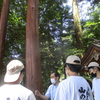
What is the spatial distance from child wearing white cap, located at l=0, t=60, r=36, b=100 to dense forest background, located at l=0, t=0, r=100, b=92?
716 centimetres

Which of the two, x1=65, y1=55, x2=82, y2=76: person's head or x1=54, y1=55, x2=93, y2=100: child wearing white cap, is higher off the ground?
x1=65, y1=55, x2=82, y2=76: person's head

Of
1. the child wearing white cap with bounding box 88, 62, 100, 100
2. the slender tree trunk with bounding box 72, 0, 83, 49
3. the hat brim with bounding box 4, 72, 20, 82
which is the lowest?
the child wearing white cap with bounding box 88, 62, 100, 100

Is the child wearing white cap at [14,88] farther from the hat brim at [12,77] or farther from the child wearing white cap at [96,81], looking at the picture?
the child wearing white cap at [96,81]

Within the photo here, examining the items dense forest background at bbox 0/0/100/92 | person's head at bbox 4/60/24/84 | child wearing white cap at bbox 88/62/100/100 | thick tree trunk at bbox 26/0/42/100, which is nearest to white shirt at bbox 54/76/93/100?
person's head at bbox 4/60/24/84

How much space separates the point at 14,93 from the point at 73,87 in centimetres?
79

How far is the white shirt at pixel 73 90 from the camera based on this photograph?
178 cm

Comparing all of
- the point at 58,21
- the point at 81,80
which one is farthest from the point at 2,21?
the point at 81,80

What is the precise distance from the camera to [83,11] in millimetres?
14203

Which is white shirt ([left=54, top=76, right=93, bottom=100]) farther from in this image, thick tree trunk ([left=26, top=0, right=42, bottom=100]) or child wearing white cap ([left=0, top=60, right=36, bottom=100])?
thick tree trunk ([left=26, top=0, right=42, bottom=100])

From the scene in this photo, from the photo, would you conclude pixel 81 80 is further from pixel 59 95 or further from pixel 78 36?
pixel 78 36

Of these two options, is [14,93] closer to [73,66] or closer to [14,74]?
[14,74]

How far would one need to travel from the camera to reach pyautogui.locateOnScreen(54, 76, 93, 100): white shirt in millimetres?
1784

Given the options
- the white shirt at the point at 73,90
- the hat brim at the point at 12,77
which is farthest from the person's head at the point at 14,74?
the white shirt at the point at 73,90

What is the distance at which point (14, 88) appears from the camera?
1.55 meters
